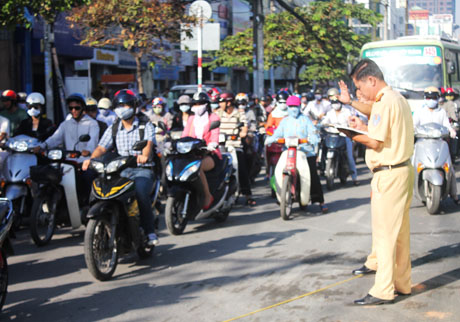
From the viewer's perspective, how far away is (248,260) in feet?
23.8

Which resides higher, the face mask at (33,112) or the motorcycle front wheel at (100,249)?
the face mask at (33,112)

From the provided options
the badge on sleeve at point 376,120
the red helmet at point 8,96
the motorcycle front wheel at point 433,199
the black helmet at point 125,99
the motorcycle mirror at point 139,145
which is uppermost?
the red helmet at point 8,96

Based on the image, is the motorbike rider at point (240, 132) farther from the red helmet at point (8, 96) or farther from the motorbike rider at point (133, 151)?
the motorbike rider at point (133, 151)

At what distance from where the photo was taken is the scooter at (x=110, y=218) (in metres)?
6.30

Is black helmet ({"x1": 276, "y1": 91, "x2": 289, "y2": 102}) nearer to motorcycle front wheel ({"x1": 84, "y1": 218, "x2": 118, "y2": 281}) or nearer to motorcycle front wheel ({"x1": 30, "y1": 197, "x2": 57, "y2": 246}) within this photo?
motorcycle front wheel ({"x1": 30, "y1": 197, "x2": 57, "y2": 246})

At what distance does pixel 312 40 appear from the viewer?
34125 mm

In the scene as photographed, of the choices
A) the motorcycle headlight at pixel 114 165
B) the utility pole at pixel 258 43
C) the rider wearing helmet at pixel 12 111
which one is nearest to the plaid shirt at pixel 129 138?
the motorcycle headlight at pixel 114 165

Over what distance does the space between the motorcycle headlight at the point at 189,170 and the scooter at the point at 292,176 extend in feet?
4.99

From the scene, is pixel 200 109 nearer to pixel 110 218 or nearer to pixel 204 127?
pixel 204 127

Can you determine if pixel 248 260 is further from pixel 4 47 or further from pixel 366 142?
pixel 4 47

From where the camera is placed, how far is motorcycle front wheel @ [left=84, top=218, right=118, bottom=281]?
20.4 ft

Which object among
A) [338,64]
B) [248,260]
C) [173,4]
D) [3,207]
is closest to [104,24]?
[173,4]

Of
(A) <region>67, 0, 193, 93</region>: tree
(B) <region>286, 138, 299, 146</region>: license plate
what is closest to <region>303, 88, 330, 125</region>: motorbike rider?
(A) <region>67, 0, 193, 93</region>: tree

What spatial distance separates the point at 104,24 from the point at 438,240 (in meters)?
12.3
